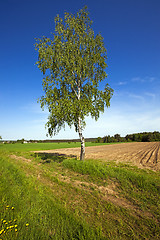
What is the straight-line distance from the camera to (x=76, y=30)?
14.6 meters

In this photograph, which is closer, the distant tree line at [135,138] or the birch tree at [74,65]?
Answer: the birch tree at [74,65]

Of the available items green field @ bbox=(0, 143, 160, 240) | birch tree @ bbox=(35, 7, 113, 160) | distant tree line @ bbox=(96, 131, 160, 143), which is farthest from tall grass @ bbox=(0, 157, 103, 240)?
distant tree line @ bbox=(96, 131, 160, 143)

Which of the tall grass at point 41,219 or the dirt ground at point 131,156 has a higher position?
the tall grass at point 41,219

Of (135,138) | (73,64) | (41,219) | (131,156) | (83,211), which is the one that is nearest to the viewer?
(41,219)

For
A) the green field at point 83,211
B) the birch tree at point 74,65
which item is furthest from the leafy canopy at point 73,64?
the green field at point 83,211

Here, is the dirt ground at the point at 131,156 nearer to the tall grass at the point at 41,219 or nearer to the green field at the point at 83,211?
the green field at the point at 83,211

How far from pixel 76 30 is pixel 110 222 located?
18.6 meters

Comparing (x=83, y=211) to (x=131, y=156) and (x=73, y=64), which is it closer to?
(x=73, y=64)

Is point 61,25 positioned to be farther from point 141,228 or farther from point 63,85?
point 141,228

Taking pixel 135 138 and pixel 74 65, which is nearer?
pixel 74 65

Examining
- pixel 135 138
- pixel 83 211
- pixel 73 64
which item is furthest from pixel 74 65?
pixel 135 138

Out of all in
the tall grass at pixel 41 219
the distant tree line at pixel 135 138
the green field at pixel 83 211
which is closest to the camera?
the tall grass at pixel 41 219

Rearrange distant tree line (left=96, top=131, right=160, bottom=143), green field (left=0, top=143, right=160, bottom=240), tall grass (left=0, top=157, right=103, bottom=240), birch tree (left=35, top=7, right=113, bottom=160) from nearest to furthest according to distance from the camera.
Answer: tall grass (left=0, top=157, right=103, bottom=240)
green field (left=0, top=143, right=160, bottom=240)
birch tree (left=35, top=7, right=113, bottom=160)
distant tree line (left=96, top=131, right=160, bottom=143)

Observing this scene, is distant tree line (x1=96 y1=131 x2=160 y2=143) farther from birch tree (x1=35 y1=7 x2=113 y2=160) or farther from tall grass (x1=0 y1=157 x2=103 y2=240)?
tall grass (x1=0 y1=157 x2=103 y2=240)
